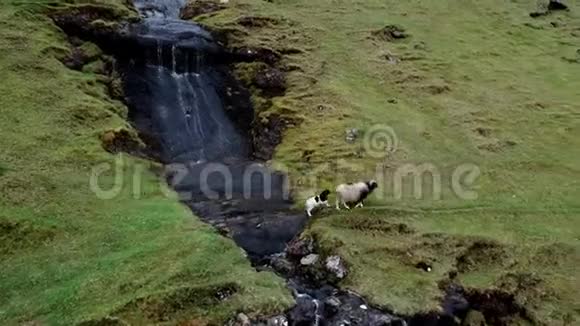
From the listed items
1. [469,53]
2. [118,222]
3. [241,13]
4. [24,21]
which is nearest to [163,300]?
[118,222]

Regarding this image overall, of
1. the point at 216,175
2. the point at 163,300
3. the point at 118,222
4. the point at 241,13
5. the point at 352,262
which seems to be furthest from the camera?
the point at 241,13

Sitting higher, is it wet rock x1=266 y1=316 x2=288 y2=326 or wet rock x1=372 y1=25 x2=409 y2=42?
wet rock x1=372 y1=25 x2=409 y2=42

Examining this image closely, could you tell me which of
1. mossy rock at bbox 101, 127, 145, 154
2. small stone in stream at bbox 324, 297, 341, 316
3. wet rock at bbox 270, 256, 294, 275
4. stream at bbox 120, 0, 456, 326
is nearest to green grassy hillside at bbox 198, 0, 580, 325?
small stone in stream at bbox 324, 297, 341, 316

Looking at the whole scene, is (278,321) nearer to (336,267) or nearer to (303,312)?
(303,312)

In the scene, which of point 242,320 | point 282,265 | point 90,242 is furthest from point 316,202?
point 90,242

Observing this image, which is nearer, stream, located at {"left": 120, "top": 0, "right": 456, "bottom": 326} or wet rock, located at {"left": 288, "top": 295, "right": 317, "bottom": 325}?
wet rock, located at {"left": 288, "top": 295, "right": 317, "bottom": 325}

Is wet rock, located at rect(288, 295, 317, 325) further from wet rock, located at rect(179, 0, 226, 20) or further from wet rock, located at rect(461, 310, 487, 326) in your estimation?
wet rock, located at rect(179, 0, 226, 20)

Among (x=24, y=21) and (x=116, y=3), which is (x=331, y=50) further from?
(x=24, y=21)
